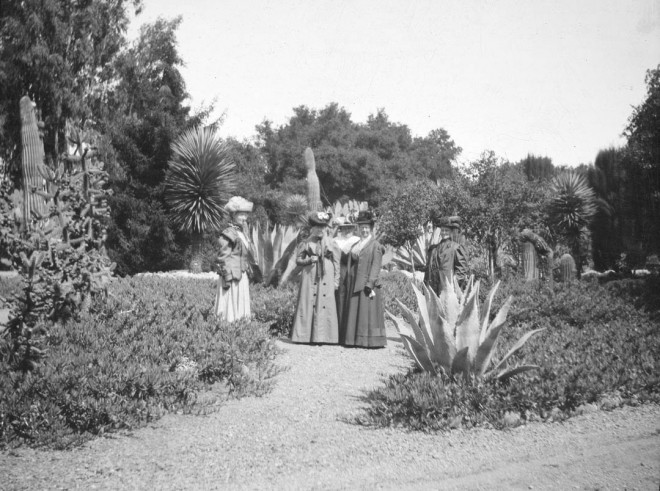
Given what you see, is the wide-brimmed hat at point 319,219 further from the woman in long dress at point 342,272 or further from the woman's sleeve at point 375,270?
the woman's sleeve at point 375,270

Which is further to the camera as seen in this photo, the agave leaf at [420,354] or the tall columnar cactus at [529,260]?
the tall columnar cactus at [529,260]

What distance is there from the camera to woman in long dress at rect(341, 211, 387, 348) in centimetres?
762

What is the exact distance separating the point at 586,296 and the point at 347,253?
4.34m

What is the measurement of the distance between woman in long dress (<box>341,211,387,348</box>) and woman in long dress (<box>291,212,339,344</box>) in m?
0.26

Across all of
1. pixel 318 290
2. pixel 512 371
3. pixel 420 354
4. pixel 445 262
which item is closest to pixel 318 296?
pixel 318 290

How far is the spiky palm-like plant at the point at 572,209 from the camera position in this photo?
21750 millimetres

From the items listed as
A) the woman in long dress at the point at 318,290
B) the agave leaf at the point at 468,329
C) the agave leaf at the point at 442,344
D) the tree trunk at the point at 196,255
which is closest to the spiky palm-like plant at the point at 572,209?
the tree trunk at the point at 196,255

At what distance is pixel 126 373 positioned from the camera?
14.6 feet

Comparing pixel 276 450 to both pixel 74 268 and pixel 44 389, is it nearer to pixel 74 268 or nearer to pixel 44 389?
pixel 44 389

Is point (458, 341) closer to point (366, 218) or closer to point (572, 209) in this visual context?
point (366, 218)

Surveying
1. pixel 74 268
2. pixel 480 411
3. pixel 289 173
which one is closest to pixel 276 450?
pixel 480 411

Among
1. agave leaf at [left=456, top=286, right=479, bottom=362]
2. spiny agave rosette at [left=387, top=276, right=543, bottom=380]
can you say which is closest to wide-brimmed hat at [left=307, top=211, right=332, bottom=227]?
spiny agave rosette at [left=387, top=276, right=543, bottom=380]

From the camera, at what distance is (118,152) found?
763 inches

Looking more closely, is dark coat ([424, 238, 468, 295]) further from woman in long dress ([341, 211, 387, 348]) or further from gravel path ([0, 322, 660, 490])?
gravel path ([0, 322, 660, 490])
